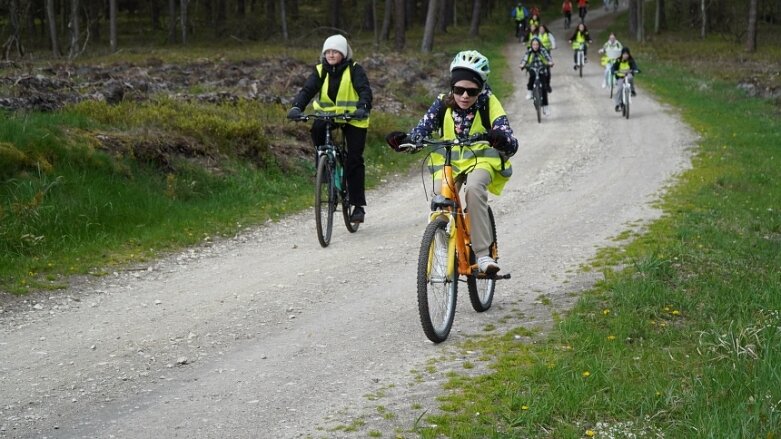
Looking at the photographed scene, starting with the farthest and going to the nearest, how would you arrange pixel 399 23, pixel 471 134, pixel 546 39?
pixel 399 23 < pixel 546 39 < pixel 471 134

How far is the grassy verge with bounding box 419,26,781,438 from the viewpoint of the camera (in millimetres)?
5070

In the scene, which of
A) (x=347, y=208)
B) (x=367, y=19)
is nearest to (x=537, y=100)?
(x=347, y=208)

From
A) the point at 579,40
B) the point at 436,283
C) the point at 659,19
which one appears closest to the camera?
the point at 436,283

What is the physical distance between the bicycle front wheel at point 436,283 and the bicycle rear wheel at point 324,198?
3.56 m

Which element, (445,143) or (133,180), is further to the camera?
(133,180)

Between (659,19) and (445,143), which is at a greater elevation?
(659,19)

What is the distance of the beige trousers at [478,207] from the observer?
692 cm

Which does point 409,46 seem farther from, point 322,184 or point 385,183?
point 322,184

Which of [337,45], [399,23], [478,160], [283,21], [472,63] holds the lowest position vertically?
[478,160]

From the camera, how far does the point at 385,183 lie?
50.0 ft

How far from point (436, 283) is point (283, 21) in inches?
1762

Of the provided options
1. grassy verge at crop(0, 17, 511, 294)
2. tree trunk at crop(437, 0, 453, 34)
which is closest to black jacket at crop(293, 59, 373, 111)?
grassy verge at crop(0, 17, 511, 294)

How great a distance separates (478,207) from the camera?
6.96m

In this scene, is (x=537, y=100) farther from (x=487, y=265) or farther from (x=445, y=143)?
(x=445, y=143)
